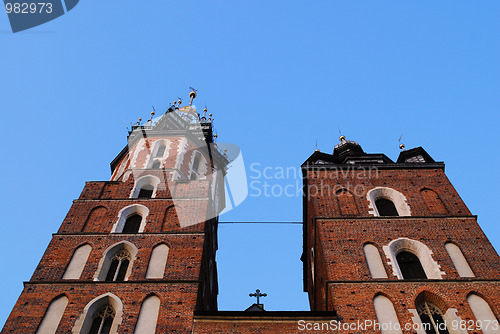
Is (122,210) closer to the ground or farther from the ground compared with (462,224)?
farther from the ground

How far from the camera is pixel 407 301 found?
1591 cm

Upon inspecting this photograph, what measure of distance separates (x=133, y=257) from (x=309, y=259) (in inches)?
318

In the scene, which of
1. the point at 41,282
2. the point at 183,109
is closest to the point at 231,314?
the point at 41,282

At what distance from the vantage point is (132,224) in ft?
68.9

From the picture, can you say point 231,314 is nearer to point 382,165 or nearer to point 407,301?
point 407,301

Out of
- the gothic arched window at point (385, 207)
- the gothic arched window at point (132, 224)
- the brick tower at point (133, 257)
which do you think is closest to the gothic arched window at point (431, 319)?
the gothic arched window at point (385, 207)

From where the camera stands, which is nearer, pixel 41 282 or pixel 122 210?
pixel 41 282

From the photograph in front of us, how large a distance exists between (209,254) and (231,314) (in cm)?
700

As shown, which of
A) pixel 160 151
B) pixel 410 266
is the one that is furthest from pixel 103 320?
pixel 160 151

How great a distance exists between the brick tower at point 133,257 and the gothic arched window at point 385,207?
6.06 meters

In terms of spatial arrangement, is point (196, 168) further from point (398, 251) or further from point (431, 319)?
point (431, 319)

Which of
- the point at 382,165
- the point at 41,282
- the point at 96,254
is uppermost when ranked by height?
the point at 382,165

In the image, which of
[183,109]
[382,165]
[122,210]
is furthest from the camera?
[183,109]

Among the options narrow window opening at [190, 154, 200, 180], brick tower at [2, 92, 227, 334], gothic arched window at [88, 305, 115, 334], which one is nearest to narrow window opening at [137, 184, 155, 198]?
brick tower at [2, 92, 227, 334]
